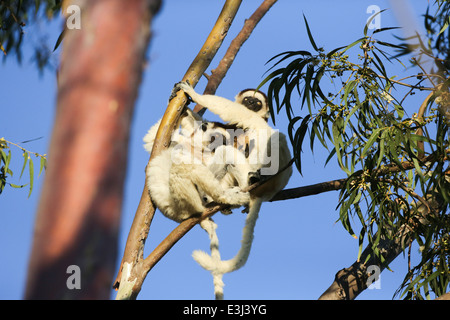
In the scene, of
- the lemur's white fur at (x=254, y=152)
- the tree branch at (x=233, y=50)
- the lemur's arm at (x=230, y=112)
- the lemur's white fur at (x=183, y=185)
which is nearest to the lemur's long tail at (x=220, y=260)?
the lemur's white fur at (x=254, y=152)

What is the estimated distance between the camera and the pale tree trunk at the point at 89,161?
3.32ft

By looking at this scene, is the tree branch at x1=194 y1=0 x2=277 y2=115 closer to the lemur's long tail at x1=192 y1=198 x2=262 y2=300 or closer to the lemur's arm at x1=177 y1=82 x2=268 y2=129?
the lemur's arm at x1=177 y1=82 x2=268 y2=129

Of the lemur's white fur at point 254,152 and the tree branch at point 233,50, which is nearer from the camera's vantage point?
the lemur's white fur at point 254,152

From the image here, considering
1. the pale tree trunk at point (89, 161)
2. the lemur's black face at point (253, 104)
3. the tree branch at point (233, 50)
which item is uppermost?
the tree branch at point (233, 50)

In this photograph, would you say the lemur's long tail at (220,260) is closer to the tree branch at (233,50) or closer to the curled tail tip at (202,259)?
the curled tail tip at (202,259)

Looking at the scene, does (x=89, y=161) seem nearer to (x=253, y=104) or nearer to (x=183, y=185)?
(x=183, y=185)

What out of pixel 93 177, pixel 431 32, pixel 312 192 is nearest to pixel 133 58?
pixel 93 177

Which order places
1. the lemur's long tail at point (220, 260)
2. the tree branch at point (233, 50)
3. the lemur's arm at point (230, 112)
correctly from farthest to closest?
the tree branch at point (233, 50) < the lemur's arm at point (230, 112) < the lemur's long tail at point (220, 260)

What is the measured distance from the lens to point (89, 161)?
1.04 m

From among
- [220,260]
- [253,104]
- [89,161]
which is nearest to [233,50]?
[253,104]

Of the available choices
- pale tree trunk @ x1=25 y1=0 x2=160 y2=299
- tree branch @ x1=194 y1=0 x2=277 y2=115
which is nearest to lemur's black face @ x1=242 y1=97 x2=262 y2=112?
tree branch @ x1=194 y1=0 x2=277 y2=115

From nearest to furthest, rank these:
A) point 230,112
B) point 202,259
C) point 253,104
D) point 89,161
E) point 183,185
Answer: point 89,161
point 202,259
point 183,185
point 230,112
point 253,104

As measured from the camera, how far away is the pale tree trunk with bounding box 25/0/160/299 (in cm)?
101
